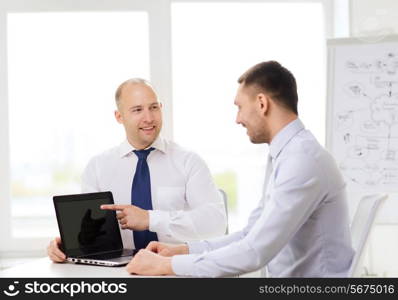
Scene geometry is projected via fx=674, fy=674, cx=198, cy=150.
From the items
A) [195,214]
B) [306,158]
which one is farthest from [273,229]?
[195,214]

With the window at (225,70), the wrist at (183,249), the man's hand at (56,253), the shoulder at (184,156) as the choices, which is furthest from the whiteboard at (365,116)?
the man's hand at (56,253)

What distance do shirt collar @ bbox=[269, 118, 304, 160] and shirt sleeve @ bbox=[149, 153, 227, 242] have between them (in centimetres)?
69

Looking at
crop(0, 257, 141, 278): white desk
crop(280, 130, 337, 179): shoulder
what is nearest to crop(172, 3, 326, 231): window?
crop(0, 257, 141, 278): white desk

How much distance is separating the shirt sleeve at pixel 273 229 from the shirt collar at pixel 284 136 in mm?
111

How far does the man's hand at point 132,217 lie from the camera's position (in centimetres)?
262

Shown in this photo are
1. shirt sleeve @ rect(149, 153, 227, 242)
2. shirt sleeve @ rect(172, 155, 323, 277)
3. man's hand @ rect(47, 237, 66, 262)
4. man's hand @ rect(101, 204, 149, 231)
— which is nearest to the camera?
shirt sleeve @ rect(172, 155, 323, 277)

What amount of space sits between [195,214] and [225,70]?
6.46ft

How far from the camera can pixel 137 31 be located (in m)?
4.62

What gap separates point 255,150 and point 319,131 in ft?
1.54

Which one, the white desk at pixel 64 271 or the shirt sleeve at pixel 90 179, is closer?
the white desk at pixel 64 271

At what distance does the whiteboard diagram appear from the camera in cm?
423

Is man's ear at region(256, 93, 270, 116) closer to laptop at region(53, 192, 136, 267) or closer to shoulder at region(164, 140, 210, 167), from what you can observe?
laptop at region(53, 192, 136, 267)

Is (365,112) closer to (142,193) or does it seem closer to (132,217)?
(142,193)

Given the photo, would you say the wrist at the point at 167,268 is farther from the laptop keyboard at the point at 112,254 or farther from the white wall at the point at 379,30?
the white wall at the point at 379,30
